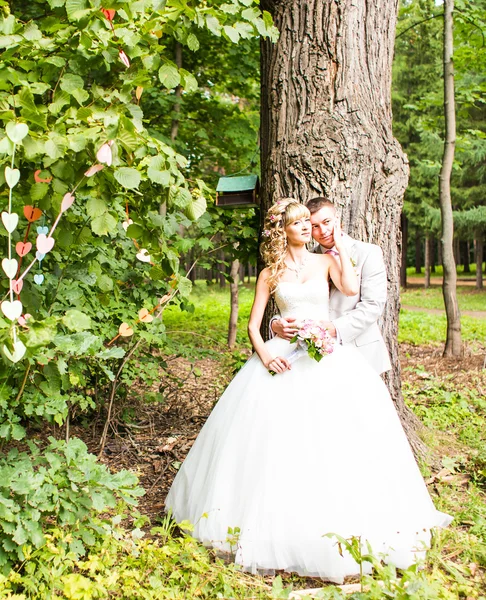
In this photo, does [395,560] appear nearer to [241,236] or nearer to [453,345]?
[241,236]

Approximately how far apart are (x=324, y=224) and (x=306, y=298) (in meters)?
0.50

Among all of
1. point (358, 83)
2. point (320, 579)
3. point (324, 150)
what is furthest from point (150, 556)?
point (358, 83)

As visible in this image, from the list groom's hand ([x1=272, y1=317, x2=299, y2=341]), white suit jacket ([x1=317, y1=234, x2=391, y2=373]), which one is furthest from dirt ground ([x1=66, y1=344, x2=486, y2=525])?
white suit jacket ([x1=317, y1=234, x2=391, y2=373])

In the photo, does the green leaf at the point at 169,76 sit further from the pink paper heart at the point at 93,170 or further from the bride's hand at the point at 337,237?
the bride's hand at the point at 337,237

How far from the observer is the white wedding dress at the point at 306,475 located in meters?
2.77

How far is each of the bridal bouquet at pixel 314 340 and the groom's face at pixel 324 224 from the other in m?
0.62

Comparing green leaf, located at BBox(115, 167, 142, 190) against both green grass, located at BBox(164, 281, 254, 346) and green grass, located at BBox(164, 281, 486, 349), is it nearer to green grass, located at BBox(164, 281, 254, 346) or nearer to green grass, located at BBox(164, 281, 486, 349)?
green grass, located at BBox(164, 281, 486, 349)

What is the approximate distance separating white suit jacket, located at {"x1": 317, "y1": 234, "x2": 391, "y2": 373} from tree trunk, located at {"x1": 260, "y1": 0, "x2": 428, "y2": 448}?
29 cm

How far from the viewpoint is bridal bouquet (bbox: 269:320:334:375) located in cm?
316

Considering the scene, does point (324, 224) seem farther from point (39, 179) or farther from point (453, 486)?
point (453, 486)

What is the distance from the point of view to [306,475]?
9.46ft

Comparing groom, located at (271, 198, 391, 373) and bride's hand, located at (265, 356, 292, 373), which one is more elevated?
groom, located at (271, 198, 391, 373)

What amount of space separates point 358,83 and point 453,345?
16.7 ft

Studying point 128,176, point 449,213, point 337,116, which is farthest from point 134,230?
point 449,213
